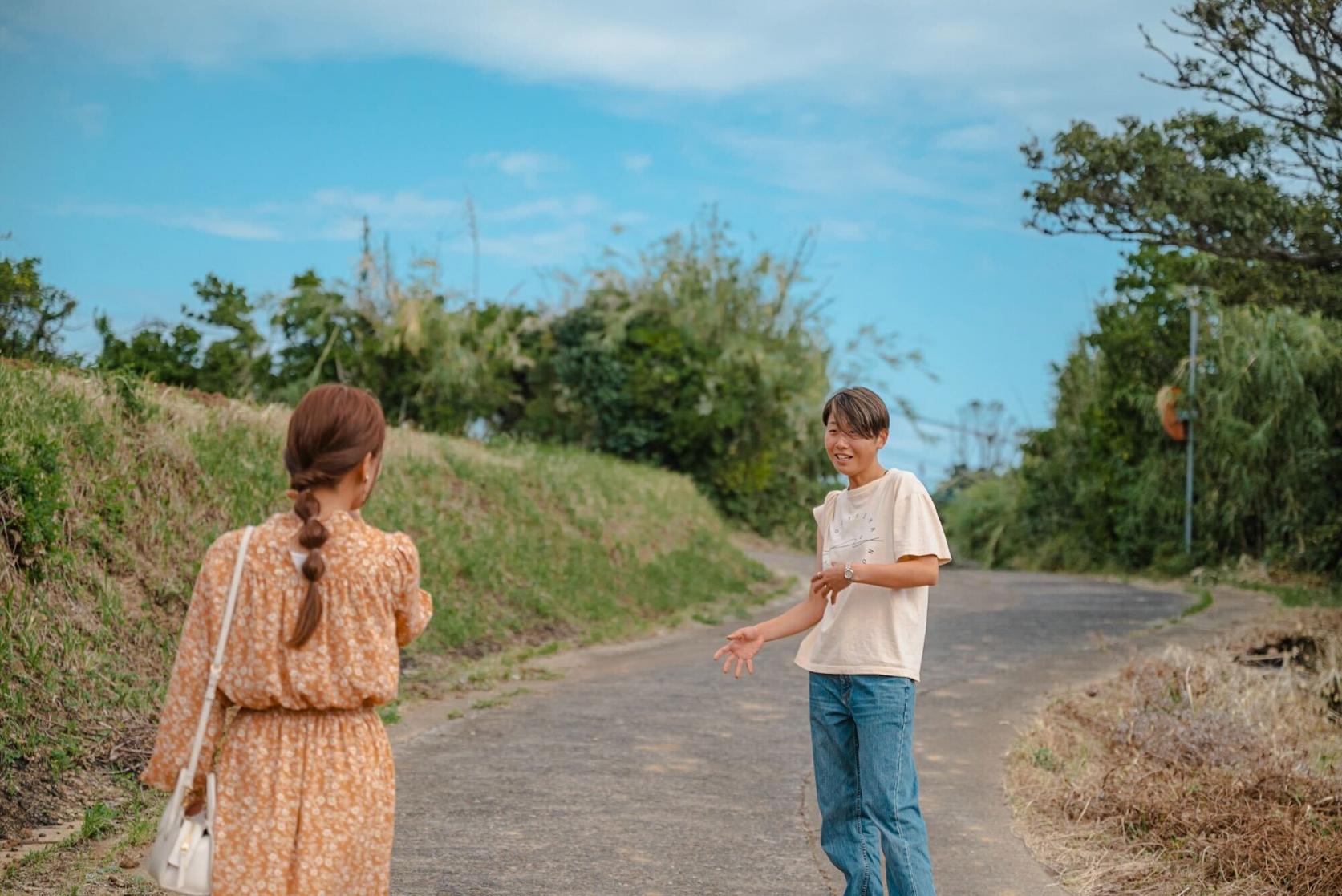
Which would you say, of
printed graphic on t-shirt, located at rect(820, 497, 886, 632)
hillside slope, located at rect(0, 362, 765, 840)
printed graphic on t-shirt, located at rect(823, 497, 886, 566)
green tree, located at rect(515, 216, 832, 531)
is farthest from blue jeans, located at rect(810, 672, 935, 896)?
green tree, located at rect(515, 216, 832, 531)

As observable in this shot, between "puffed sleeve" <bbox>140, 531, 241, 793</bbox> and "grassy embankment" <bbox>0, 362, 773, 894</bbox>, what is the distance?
207 cm

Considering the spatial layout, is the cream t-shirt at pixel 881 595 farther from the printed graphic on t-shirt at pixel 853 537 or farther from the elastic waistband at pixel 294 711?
the elastic waistband at pixel 294 711

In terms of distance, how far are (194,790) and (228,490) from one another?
6.19 metres

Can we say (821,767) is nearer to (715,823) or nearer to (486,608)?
(715,823)

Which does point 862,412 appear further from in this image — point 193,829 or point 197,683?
point 193,829

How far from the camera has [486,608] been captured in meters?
10.9

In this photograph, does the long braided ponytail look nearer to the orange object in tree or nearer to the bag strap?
the bag strap

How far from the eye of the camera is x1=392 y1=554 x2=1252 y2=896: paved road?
4.82 metres

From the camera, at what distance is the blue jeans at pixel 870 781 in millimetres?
3707

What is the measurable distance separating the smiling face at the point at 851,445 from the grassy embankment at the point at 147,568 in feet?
9.38

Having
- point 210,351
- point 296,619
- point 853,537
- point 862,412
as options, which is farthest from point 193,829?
point 210,351

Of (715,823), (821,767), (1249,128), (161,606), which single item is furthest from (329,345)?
(821,767)

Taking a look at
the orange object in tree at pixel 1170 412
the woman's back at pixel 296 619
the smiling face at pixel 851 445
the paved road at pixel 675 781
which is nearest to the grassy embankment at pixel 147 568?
the paved road at pixel 675 781

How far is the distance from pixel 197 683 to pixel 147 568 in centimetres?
510
